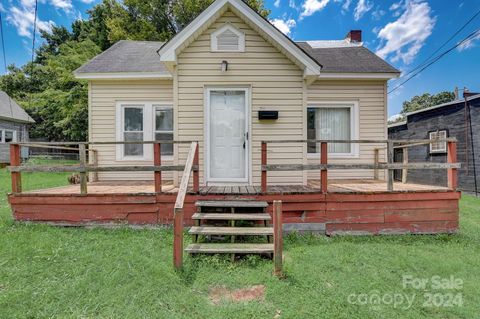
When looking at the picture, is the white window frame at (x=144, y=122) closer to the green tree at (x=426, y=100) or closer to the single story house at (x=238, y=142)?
the single story house at (x=238, y=142)

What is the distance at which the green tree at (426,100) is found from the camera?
113 feet

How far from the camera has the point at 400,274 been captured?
3152mm

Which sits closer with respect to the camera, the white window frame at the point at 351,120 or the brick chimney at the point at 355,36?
the white window frame at the point at 351,120

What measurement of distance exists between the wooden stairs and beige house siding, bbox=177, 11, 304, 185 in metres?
1.19

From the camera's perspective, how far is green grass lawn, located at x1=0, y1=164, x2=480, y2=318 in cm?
246

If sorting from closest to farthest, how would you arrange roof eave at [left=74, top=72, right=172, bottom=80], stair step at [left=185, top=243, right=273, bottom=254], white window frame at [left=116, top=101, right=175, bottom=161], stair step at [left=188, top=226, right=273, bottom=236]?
stair step at [left=185, top=243, right=273, bottom=254]
stair step at [left=188, top=226, right=273, bottom=236]
roof eave at [left=74, top=72, right=172, bottom=80]
white window frame at [left=116, top=101, right=175, bottom=161]

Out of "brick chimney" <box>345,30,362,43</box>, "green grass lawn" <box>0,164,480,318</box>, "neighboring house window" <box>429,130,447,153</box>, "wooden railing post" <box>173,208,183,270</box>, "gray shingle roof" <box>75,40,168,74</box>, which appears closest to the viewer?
"green grass lawn" <box>0,164,480,318</box>

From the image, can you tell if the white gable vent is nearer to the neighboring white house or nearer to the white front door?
the neighboring white house

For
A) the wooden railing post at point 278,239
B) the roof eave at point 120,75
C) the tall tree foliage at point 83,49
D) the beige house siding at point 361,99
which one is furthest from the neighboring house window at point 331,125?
the tall tree foliage at point 83,49

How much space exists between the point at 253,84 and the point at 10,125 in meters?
19.8

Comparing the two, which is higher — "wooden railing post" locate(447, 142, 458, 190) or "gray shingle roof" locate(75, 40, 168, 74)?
"gray shingle roof" locate(75, 40, 168, 74)

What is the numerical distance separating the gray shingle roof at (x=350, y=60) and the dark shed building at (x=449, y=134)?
3758 millimetres

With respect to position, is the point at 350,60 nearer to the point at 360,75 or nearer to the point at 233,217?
the point at 360,75

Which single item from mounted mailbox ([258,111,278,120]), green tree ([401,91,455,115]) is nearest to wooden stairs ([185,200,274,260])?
mounted mailbox ([258,111,278,120])
